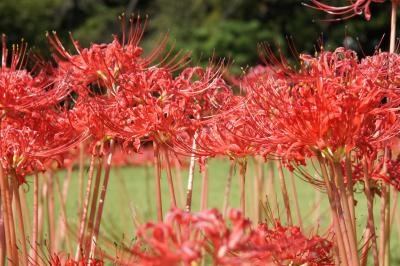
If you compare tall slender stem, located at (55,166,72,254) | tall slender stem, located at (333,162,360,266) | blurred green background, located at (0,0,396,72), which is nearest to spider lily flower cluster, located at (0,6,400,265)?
tall slender stem, located at (333,162,360,266)

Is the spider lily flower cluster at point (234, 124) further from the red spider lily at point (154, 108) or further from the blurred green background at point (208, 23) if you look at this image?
the blurred green background at point (208, 23)

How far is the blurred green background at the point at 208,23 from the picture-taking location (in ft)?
47.2

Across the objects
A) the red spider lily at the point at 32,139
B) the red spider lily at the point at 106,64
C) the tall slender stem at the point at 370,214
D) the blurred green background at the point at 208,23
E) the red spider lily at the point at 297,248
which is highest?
the blurred green background at the point at 208,23

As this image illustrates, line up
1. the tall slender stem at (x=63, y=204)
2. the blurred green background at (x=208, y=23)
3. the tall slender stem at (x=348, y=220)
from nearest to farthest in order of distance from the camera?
the tall slender stem at (x=348, y=220) < the tall slender stem at (x=63, y=204) < the blurred green background at (x=208, y=23)

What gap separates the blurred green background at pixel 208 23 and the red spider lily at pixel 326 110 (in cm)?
1265

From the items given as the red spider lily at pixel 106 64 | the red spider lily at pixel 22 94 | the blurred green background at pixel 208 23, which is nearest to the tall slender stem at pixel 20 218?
the red spider lily at pixel 22 94

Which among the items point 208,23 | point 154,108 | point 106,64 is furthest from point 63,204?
point 208,23

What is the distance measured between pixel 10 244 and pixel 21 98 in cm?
35

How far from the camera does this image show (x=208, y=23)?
56.7 ft

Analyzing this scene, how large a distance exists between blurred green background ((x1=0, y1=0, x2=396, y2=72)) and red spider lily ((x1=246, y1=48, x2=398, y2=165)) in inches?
498

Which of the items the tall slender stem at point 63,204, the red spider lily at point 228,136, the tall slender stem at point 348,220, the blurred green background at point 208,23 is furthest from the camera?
the blurred green background at point 208,23

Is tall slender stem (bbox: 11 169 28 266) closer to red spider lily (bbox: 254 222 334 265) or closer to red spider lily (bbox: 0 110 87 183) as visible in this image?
red spider lily (bbox: 0 110 87 183)

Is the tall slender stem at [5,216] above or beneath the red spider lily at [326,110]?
beneath

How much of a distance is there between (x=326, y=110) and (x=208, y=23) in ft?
53.1
